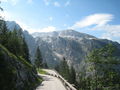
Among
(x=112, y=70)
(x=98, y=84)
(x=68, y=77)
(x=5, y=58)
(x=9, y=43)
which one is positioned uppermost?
(x=9, y=43)

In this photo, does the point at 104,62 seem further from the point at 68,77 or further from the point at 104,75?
the point at 68,77

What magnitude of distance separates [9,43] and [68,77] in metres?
58.5

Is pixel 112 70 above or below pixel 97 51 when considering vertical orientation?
below

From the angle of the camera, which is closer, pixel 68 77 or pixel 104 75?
pixel 104 75

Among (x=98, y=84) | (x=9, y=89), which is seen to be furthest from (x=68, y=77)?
(x=9, y=89)

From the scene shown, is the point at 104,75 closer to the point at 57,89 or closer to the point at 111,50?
the point at 111,50

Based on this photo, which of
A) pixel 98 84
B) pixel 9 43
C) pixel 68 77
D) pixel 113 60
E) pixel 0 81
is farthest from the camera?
pixel 68 77

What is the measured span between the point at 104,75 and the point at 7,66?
45.3 feet

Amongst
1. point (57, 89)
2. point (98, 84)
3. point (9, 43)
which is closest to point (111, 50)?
point (98, 84)

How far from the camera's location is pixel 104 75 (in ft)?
89.4

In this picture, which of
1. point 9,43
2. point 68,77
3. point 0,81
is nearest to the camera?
point 0,81

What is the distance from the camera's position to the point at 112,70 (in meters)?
26.1

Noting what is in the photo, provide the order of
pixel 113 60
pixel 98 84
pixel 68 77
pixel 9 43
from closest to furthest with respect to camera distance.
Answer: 1. pixel 113 60
2. pixel 98 84
3. pixel 9 43
4. pixel 68 77

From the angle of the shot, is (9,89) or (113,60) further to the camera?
(113,60)
